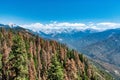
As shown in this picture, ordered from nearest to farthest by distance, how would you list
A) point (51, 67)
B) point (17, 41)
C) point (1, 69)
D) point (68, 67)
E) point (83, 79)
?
point (17, 41), point (51, 67), point (1, 69), point (68, 67), point (83, 79)

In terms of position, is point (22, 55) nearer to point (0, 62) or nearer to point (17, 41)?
point (17, 41)

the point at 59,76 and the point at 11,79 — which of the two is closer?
the point at 11,79

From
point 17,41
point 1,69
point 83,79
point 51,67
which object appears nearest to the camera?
point 17,41

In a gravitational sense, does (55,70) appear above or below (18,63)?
below

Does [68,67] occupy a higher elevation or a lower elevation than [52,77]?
lower

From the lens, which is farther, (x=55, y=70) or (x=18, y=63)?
(x=55, y=70)

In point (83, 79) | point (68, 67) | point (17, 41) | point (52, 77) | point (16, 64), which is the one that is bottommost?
point (83, 79)

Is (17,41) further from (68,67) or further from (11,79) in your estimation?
(68,67)

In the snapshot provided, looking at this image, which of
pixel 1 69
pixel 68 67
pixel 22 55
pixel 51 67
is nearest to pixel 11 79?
pixel 22 55

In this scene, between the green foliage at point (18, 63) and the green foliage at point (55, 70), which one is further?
the green foliage at point (55, 70)

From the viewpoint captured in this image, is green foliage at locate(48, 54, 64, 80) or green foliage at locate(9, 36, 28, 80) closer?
green foliage at locate(9, 36, 28, 80)
